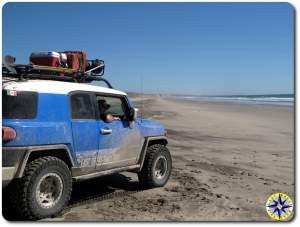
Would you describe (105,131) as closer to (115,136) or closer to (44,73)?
(115,136)

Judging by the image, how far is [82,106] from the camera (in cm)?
597

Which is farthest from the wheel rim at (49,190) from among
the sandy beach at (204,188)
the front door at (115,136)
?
the front door at (115,136)

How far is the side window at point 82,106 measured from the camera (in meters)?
5.81

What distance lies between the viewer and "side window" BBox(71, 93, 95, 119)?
5.81m

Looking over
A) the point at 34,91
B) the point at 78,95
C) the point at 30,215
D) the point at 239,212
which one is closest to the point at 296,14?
the point at 239,212

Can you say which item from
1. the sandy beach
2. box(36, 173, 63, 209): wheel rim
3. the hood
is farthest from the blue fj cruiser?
the sandy beach

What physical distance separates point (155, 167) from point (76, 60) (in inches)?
91.0

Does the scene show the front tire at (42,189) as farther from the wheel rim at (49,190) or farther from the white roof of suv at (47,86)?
the white roof of suv at (47,86)

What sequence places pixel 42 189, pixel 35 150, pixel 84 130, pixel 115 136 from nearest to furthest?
pixel 35 150
pixel 42 189
pixel 84 130
pixel 115 136

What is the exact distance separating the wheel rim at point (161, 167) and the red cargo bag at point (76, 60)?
212cm

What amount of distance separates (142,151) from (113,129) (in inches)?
39.2

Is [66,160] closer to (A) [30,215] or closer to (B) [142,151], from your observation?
(A) [30,215]

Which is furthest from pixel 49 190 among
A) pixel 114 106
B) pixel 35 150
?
pixel 114 106

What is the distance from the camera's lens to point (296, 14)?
6.43 m
